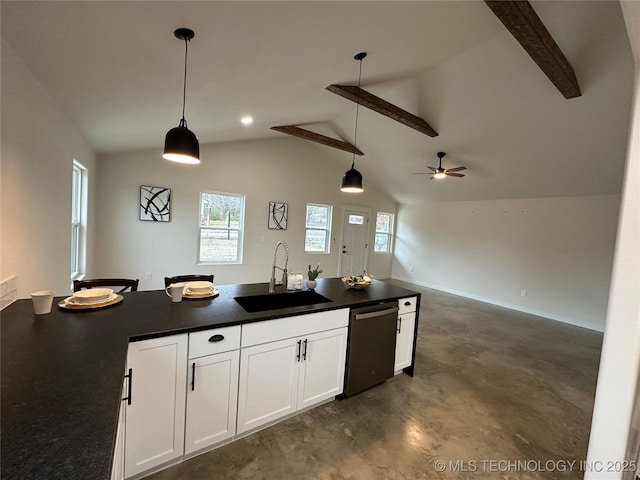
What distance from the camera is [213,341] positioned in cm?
159

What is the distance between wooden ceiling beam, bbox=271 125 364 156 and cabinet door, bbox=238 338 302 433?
3835mm

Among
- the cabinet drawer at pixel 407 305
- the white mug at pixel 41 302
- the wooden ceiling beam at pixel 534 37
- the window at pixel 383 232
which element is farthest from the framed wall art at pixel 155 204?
the window at pixel 383 232

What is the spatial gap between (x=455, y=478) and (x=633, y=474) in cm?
85

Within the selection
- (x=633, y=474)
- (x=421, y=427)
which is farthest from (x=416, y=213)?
(x=633, y=474)

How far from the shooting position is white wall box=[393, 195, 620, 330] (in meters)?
4.65

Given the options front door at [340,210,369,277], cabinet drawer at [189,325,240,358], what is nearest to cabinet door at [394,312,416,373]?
cabinet drawer at [189,325,240,358]

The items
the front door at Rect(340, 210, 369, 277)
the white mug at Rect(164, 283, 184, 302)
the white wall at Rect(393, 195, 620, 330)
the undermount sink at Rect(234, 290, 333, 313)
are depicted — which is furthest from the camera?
the front door at Rect(340, 210, 369, 277)

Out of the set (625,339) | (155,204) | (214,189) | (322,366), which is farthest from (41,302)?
(214,189)

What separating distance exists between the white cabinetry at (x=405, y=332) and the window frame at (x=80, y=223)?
3.88m

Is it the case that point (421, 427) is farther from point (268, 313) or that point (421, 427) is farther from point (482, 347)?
point (482, 347)

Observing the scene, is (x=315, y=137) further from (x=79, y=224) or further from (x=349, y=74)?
(x=79, y=224)

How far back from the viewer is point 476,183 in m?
5.55

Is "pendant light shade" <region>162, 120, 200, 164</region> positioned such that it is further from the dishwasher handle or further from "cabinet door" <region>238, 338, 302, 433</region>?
the dishwasher handle

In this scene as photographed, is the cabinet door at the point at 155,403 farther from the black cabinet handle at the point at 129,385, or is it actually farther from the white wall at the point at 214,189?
the white wall at the point at 214,189
